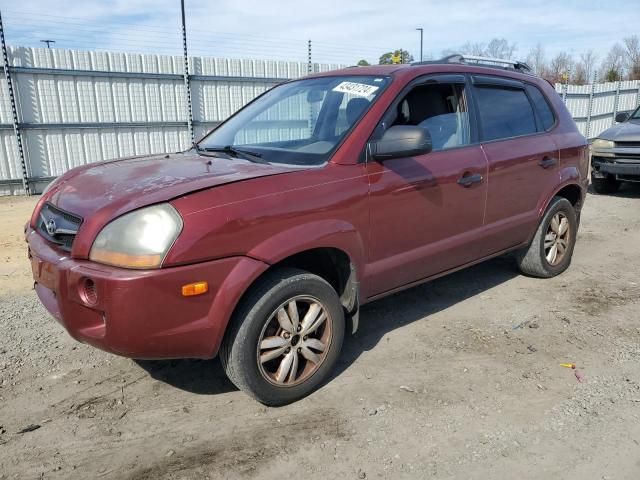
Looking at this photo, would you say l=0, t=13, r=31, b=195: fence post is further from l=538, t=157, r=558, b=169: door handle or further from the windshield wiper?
l=538, t=157, r=558, b=169: door handle

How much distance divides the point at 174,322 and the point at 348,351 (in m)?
1.49

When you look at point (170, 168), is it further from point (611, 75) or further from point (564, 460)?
point (611, 75)

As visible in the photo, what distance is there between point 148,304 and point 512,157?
3.05 m

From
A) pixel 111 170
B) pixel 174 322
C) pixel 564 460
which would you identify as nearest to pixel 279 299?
pixel 174 322

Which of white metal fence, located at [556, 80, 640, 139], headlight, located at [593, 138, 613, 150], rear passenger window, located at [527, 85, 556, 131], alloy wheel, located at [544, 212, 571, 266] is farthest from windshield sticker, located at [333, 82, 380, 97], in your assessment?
white metal fence, located at [556, 80, 640, 139]

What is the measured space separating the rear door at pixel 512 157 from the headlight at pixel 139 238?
8.32 ft

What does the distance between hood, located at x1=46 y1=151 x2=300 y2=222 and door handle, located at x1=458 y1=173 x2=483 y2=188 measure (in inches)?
54.3

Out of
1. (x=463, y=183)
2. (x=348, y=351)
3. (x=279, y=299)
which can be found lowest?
(x=348, y=351)

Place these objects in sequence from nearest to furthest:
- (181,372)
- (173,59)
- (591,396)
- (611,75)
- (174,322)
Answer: (174,322), (591,396), (181,372), (173,59), (611,75)

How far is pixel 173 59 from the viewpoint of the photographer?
10758 mm

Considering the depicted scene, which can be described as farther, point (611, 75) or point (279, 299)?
point (611, 75)

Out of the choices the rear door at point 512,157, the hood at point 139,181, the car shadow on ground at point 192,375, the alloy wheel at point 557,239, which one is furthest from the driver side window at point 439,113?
the car shadow on ground at point 192,375

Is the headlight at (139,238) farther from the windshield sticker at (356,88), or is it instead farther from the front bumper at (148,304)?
the windshield sticker at (356,88)

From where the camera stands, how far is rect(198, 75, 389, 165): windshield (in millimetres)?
3299
